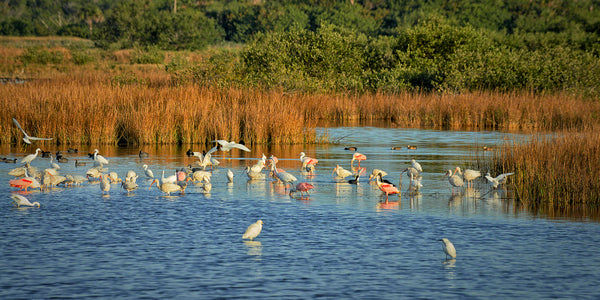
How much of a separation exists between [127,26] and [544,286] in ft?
252

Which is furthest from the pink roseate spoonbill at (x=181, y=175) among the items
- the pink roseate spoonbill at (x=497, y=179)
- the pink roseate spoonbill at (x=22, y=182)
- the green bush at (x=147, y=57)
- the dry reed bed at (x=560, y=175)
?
the green bush at (x=147, y=57)

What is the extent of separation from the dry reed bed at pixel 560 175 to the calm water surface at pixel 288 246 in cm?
57

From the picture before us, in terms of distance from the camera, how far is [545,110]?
2880 centimetres

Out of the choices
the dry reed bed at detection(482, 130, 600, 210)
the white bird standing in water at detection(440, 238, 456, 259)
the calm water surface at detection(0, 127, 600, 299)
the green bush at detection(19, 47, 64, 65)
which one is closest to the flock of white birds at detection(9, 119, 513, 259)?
the calm water surface at detection(0, 127, 600, 299)

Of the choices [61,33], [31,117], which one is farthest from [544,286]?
[61,33]

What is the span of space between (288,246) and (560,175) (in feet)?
19.2

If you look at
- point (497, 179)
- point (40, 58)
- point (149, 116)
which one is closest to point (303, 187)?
point (497, 179)

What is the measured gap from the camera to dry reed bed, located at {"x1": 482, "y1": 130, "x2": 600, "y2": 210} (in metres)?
12.6

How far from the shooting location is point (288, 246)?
9.56 metres

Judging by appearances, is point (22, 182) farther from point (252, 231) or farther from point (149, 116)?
point (149, 116)

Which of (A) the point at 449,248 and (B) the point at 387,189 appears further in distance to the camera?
(B) the point at 387,189

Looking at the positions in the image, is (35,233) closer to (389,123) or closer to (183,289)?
(183,289)

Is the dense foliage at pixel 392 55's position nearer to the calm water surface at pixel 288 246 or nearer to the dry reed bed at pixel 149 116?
the dry reed bed at pixel 149 116

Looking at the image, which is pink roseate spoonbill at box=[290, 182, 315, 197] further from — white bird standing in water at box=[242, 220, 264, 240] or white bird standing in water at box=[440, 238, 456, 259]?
white bird standing in water at box=[440, 238, 456, 259]
